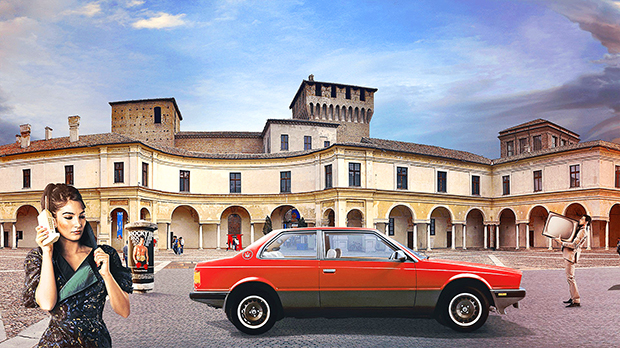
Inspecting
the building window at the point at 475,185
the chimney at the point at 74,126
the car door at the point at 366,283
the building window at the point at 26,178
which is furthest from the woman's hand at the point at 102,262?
the building window at the point at 475,185

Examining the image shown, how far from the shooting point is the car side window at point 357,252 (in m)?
7.47

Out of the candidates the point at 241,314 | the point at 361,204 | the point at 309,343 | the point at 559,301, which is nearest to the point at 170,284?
the point at 241,314

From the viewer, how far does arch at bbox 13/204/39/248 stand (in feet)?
122

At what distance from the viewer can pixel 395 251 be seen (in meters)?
7.48

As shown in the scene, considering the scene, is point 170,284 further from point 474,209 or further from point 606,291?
point 474,209

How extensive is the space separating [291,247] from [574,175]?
35.0 metres

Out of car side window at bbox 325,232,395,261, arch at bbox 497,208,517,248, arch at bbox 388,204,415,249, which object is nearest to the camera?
car side window at bbox 325,232,395,261

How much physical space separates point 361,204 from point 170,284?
22.3 meters

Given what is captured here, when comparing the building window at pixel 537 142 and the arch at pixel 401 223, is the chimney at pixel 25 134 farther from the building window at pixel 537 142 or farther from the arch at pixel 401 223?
the building window at pixel 537 142

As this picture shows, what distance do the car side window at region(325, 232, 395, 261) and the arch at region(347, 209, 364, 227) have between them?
94.6 ft

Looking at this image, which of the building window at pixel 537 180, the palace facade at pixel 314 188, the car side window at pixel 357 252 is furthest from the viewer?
the building window at pixel 537 180

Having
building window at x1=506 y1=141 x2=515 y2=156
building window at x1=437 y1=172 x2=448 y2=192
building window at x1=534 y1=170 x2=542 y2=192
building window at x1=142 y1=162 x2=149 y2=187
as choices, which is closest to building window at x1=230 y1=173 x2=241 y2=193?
building window at x1=142 y1=162 x2=149 y2=187

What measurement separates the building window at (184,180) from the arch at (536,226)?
30027 mm

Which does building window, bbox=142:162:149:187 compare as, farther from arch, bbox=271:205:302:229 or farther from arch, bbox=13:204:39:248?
arch, bbox=271:205:302:229
